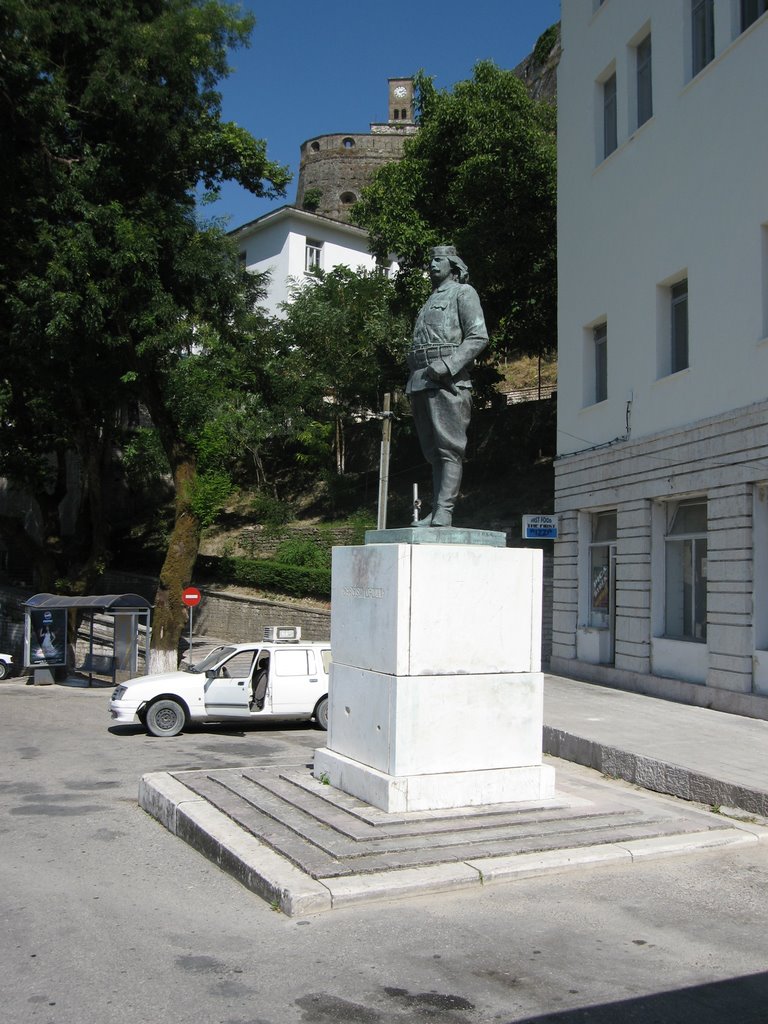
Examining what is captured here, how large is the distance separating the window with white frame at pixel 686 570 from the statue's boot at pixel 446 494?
8409 millimetres

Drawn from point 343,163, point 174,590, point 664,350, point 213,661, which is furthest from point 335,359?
point 343,163

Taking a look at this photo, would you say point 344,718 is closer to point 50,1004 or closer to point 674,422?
point 50,1004

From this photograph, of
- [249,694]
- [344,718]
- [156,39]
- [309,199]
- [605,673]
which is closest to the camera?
[344,718]

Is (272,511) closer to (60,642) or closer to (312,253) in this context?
(60,642)

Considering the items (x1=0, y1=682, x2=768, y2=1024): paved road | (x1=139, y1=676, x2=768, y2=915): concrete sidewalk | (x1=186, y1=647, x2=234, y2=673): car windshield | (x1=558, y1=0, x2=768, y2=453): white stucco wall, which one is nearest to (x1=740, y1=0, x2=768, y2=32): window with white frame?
(x1=558, y1=0, x2=768, y2=453): white stucco wall

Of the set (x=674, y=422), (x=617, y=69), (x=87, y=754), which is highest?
(x=617, y=69)

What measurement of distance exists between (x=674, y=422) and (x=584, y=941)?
11702mm

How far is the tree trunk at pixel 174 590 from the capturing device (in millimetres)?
21547

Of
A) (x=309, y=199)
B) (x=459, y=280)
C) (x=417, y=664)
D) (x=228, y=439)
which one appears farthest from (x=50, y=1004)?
(x=309, y=199)

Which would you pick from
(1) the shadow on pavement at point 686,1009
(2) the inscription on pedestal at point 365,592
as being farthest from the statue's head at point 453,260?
(1) the shadow on pavement at point 686,1009

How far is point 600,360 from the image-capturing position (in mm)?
18828

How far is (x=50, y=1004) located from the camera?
4.46 meters

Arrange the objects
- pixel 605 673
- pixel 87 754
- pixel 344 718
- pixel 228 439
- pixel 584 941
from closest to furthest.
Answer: pixel 584 941 < pixel 344 718 < pixel 87 754 < pixel 605 673 < pixel 228 439

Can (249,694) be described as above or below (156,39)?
below
